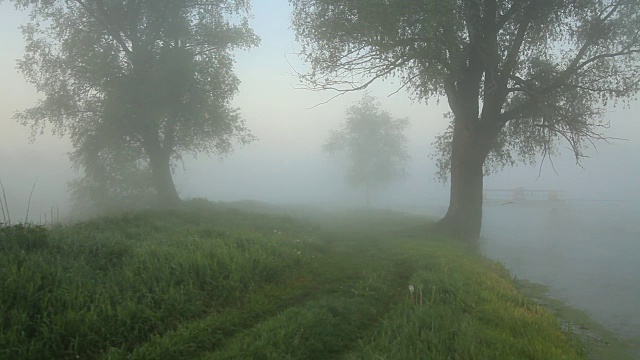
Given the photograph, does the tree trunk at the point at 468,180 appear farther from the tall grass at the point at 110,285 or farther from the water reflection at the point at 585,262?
the tall grass at the point at 110,285

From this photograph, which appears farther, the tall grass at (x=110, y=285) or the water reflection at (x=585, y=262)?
the water reflection at (x=585, y=262)

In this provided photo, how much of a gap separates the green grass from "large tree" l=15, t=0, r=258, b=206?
1528cm

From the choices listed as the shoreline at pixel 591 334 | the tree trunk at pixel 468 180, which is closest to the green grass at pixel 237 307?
the shoreline at pixel 591 334

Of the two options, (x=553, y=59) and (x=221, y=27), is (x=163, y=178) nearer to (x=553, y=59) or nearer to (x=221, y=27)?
(x=221, y=27)

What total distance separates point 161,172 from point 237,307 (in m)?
20.8

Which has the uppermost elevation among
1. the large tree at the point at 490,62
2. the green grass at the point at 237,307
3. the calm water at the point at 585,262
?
the large tree at the point at 490,62

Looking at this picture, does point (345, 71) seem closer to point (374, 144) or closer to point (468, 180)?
point (468, 180)

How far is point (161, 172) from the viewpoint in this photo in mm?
25969

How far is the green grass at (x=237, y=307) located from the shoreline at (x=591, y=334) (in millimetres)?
1263

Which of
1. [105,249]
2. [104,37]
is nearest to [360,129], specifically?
[104,37]

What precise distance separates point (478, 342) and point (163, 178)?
2356 cm

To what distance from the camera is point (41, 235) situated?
319 inches

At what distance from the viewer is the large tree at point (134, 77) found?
Answer: 77.6ft

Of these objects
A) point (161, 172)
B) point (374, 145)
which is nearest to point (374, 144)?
point (374, 145)
